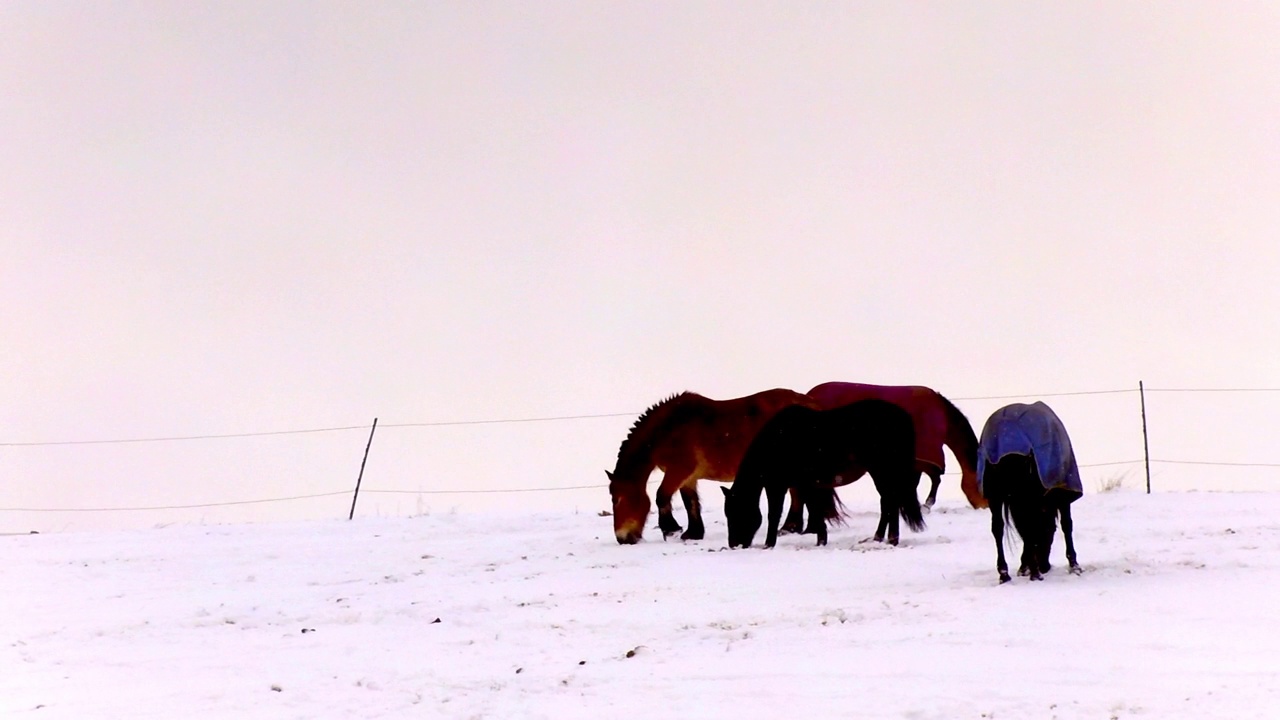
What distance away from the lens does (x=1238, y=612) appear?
20.5ft

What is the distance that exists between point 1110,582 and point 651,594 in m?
3.27

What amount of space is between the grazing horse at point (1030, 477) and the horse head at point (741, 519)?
318 cm

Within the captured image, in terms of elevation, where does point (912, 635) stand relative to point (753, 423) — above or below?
below

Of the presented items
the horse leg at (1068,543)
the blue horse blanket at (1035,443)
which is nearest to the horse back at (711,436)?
the blue horse blanket at (1035,443)

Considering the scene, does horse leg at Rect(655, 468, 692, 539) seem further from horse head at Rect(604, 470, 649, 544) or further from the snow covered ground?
the snow covered ground

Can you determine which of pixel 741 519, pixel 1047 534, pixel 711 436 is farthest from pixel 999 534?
pixel 711 436

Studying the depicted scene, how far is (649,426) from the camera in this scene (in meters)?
13.1

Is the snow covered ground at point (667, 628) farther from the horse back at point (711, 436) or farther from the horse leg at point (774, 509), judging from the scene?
the horse back at point (711, 436)

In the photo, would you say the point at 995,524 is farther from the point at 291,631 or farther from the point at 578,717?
the point at 291,631

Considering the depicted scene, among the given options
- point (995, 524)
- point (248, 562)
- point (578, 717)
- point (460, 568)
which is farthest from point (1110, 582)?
point (248, 562)

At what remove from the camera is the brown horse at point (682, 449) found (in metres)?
12.6

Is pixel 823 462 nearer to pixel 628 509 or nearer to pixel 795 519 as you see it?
pixel 795 519

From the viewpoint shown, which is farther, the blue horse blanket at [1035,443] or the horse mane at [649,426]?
the horse mane at [649,426]

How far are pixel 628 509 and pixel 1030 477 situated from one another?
5.29m
